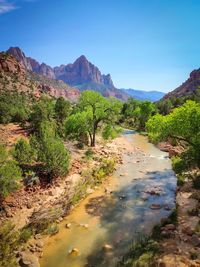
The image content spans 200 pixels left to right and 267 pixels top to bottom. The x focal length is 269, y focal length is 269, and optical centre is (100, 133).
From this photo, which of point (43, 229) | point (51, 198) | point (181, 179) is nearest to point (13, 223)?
point (43, 229)

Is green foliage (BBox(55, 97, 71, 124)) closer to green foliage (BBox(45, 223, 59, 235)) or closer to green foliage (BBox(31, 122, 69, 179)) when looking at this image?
green foliage (BBox(31, 122, 69, 179))

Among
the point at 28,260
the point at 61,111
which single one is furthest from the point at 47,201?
the point at 61,111

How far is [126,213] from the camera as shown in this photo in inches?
874

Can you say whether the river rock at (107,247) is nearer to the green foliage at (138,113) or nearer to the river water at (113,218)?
the river water at (113,218)

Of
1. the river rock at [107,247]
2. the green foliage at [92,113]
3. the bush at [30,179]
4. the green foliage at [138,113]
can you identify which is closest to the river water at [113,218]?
the river rock at [107,247]

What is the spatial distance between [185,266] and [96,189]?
1473 cm

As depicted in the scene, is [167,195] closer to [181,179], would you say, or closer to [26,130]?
[181,179]

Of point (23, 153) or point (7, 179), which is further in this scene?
point (23, 153)

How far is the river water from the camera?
54.5 ft

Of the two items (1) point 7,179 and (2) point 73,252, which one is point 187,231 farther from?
(1) point 7,179

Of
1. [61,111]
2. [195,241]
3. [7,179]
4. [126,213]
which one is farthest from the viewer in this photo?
[61,111]

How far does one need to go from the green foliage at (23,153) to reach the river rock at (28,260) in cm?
1089

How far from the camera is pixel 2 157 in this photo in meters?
21.1

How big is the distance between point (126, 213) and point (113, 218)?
1.38 m
